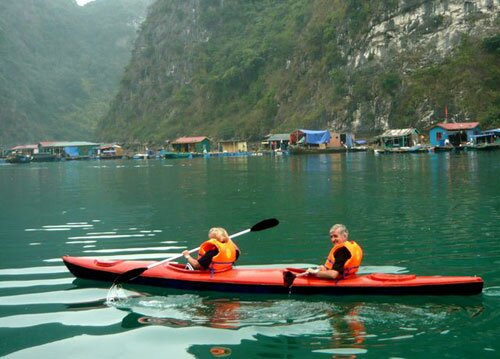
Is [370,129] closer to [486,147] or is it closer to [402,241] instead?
[486,147]

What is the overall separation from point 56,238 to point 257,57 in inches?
4547

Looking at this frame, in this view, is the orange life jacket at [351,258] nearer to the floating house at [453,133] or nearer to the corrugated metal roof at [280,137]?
the floating house at [453,133]

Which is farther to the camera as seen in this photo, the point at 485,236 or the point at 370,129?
the point at 370,129

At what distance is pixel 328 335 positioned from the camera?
911 centimetres

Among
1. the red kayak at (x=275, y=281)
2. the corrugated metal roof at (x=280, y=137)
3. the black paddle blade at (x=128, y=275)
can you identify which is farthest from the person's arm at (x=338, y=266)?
the corrugated metal roof at (x=280, y=137)

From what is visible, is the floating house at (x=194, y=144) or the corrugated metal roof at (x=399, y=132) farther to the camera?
the floating house at (x=194, y=144)

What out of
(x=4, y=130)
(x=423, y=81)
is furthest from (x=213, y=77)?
(x=4, y=130)

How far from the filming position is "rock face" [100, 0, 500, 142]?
288 ft

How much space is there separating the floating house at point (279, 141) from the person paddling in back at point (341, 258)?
9191 centimetres

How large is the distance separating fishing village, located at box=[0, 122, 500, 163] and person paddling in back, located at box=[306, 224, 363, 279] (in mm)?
67949

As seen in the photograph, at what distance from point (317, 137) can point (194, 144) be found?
33654 mm

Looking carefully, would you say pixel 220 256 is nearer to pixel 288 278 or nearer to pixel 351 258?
pixel 288 278

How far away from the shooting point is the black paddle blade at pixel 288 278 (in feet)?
35.6

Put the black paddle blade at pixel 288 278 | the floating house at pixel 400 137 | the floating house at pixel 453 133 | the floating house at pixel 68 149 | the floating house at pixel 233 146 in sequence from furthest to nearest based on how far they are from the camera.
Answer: the floating house at pixel 68 149, the floating house at pixel 233 146, the floating house at pixel 400 137, the floating house at pixel 453 133, the black paddle blade at pixel 288 278
